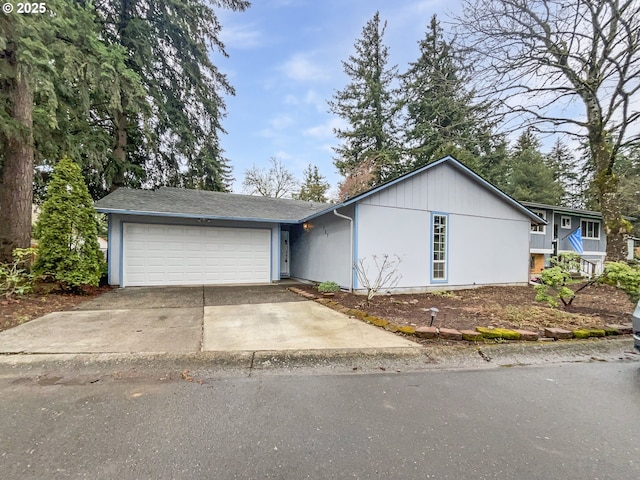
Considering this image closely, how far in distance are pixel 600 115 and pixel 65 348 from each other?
1561 cm

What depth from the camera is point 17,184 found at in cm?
762

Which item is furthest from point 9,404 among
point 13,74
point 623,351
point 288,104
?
point 288,104

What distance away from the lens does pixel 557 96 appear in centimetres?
990

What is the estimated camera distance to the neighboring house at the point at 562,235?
17.2 m

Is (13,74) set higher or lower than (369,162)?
lower

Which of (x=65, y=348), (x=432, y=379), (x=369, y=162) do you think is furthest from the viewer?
(x=369, y=162)

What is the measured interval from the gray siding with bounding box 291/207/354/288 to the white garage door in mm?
1440

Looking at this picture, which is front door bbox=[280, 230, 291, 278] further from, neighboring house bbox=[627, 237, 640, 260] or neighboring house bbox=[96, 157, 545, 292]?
neighboring house bbox=[627, 237, 640, 260]

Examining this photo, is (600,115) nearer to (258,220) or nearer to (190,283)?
(258,220)

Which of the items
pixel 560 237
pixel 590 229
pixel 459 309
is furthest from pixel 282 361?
pixel 590 229

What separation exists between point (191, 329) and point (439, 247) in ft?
25.0

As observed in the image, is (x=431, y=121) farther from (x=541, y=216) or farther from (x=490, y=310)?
(x=490, y=310)

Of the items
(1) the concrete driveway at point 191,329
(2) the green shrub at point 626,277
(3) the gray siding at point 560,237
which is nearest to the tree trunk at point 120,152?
(1) the concrete driveway at point 191,329

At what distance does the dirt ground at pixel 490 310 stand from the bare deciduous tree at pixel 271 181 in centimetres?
2034
